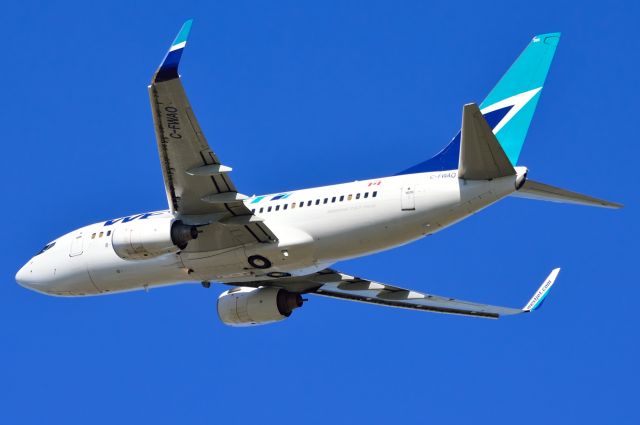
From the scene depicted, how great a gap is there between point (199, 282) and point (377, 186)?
666cm

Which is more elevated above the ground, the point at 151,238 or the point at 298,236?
the point at 298,236

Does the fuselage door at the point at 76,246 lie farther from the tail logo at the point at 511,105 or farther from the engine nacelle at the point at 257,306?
the tail logo at the point at 511,105

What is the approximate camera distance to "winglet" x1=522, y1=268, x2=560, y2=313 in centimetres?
3934

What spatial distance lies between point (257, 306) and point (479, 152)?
10.8 metres

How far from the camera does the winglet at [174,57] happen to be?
3177 cm

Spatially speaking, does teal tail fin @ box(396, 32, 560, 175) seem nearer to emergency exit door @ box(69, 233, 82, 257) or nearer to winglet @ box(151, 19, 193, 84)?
winglet @ box(151, 19, 193, 84)

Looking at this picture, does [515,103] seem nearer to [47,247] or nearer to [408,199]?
[408,199]

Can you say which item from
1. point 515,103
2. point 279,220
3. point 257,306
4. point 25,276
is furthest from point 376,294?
point 25,276

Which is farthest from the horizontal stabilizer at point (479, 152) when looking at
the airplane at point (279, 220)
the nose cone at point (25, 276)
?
the nose cone at point (25, 276)

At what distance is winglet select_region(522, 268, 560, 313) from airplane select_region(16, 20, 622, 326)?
0.04m

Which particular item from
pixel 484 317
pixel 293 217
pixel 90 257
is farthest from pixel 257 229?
pixel 484 317

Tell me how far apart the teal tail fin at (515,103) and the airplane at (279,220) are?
3 centimetres

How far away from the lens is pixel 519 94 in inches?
1486

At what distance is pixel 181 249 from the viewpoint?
3600cm
